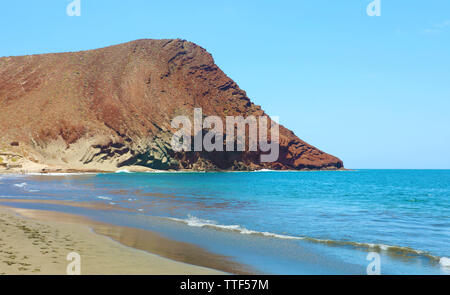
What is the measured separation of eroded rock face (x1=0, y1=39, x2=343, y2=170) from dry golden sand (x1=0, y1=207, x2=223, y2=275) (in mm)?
85073

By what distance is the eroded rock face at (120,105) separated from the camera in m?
96.1

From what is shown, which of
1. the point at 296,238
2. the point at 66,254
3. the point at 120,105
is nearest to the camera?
the point at 66,254

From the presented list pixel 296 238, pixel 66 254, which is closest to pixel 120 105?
pixel 296 238

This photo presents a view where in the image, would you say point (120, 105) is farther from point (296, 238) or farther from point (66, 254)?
point (66, 254)

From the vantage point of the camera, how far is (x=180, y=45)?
14050 centimetres

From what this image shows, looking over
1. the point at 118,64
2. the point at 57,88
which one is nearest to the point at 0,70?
the point at 57,88

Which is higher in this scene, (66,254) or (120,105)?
(120,105)

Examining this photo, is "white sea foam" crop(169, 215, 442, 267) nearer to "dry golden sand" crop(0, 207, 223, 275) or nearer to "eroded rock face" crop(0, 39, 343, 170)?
"dry golden sand" crop(0, 207, 223, 275)

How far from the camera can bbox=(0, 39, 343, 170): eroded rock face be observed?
315ft

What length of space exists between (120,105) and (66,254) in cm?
10665

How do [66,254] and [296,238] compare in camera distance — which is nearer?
[66,254]

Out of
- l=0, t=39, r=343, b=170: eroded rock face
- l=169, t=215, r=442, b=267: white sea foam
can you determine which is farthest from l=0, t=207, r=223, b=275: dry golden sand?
l=0, t=39, r=343, b=170: eroded rock face

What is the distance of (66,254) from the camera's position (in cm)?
848
